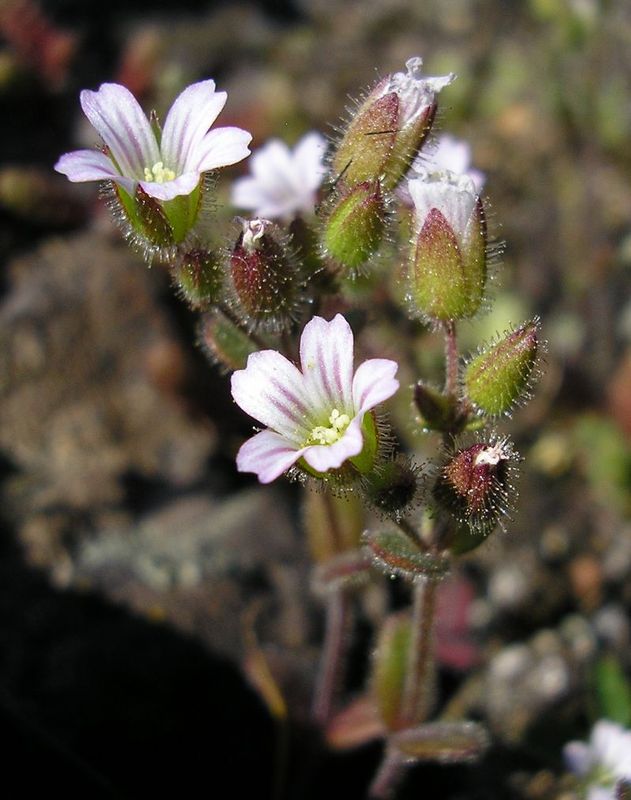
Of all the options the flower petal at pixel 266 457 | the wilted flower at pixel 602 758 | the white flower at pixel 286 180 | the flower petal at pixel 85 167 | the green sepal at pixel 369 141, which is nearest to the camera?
the flower petal at pixel 266 457

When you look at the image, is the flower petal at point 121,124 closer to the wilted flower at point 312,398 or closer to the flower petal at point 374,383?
the wilted flower at point 312,398

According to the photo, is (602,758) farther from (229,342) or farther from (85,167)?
(85,167)

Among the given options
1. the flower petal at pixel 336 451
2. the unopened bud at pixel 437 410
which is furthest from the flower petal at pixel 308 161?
the flower petal at pixel 336 451

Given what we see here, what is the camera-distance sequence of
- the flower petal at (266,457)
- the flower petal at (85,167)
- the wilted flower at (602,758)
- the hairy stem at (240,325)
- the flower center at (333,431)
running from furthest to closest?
the wilted flower at (602,758)
the hairy stem at (240,325)
the flower center at (333,431)
the flower petal at (85,167)
the flower petal at (266,457)

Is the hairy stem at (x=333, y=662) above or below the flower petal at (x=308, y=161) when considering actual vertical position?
below

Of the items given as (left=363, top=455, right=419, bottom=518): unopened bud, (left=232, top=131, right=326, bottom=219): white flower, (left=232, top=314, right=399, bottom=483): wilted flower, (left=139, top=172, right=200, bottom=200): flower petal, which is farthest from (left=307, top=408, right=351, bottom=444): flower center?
(left=232, top=131, right=326, bottom=219): white flower

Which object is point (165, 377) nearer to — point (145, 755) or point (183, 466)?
point (183, 466)

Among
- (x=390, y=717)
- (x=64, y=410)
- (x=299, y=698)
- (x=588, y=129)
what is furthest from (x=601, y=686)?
(x=588, y=129)
